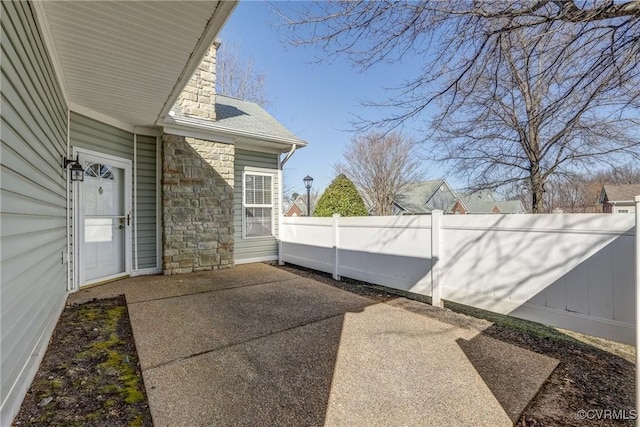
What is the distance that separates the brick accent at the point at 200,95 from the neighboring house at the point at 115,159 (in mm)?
25

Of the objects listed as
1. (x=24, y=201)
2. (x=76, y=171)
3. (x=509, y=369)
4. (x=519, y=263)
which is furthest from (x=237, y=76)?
(x=509, y=369)

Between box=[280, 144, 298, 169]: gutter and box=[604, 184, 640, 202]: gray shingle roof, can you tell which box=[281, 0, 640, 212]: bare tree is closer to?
box=[280, 144, 298, 169]: gutter

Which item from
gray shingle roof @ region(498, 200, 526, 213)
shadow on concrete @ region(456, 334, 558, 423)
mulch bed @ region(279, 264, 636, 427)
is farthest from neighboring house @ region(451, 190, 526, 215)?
shadow on concrete @ region(456, 334, 558, 423)

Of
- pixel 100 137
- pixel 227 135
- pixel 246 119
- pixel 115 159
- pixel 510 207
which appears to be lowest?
pixel 510 207

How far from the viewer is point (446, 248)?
12.9 feet

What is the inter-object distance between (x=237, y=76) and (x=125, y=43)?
43.6 ft

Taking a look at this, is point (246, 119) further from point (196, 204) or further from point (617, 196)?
point (617, 196)

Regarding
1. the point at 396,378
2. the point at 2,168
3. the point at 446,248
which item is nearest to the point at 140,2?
the point at 2,168

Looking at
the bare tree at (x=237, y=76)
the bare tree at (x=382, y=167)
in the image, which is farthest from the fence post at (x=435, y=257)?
the bare tree at (x=382, y=167)

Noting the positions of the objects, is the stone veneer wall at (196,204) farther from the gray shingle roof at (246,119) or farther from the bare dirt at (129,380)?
the bare dirt at (129,380)

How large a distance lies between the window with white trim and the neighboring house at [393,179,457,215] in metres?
12.7

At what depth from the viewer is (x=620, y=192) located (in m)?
16.4

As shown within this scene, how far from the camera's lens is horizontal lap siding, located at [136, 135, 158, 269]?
18.9 feet

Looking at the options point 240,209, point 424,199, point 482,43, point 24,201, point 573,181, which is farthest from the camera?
point 424,199
